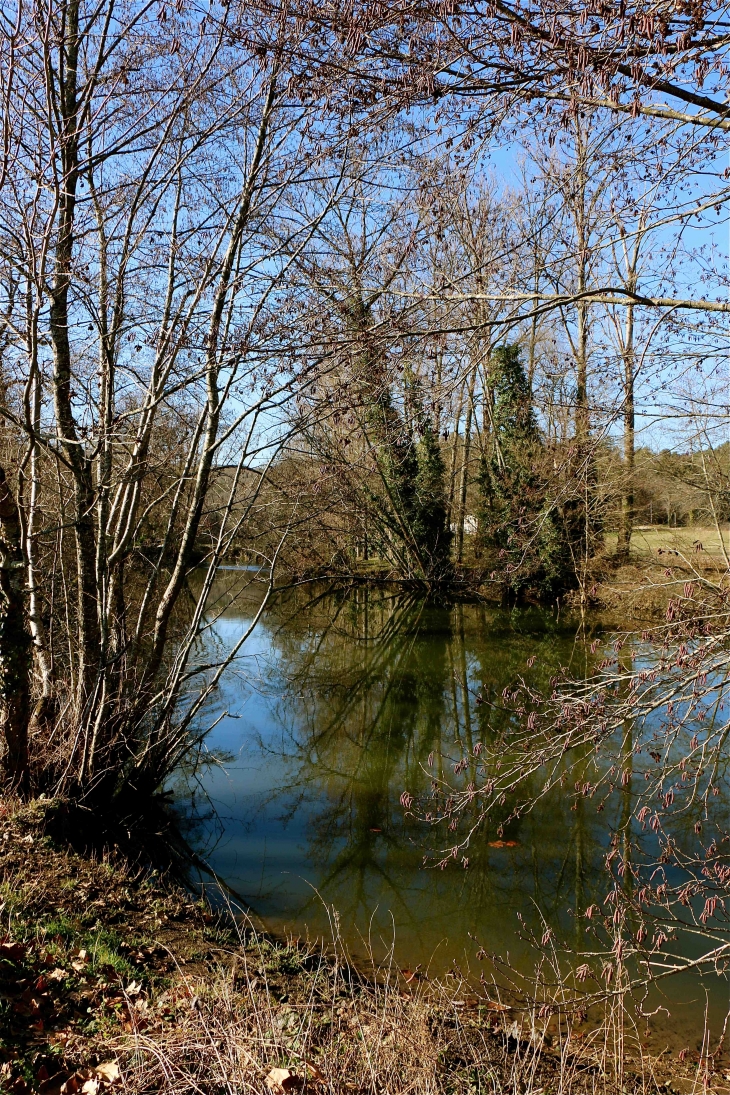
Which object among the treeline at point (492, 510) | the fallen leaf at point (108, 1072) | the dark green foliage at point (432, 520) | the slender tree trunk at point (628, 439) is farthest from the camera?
the dark green foliage at point (432, 520)

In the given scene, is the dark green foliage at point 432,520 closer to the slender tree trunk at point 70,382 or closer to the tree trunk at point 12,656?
the slender tree trunk at point 70,382

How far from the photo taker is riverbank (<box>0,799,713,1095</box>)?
2938 mm

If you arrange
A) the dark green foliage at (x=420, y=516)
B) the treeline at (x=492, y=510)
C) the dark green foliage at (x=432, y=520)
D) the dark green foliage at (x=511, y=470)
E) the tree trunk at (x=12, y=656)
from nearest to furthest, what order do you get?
the tree trunk at (x=12, y=656) → the treeline at (x=492, y=510) → the dark green foliage at (x=511, y=470) → the dark green foliage at (x=420, y=516) → the dark green foliage at (x=432, y=520)

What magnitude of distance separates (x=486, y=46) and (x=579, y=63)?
62cm

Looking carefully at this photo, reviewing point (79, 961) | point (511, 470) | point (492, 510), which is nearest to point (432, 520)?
point (492, 510)

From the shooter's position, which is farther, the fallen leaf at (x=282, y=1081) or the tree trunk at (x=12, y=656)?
the tree trunk at (x=12, y=656)

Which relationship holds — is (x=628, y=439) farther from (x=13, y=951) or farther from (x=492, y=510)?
(x=492, y=510)

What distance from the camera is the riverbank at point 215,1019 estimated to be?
2.94 metres

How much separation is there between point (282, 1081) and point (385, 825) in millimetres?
4521

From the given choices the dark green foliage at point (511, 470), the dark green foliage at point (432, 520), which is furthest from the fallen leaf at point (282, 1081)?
the dark green foliage at point (432, 520)

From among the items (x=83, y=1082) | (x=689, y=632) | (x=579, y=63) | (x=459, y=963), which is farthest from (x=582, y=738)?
(x=579, y=63)

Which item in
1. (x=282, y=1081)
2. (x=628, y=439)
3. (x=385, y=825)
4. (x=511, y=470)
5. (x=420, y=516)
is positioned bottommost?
(x=385, y=825)

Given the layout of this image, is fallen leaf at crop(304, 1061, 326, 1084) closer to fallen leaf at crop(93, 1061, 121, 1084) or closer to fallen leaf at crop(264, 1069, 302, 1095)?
fallen leaf at crop(264, 1069, 302, 1095)

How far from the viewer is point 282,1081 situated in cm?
→ 284
